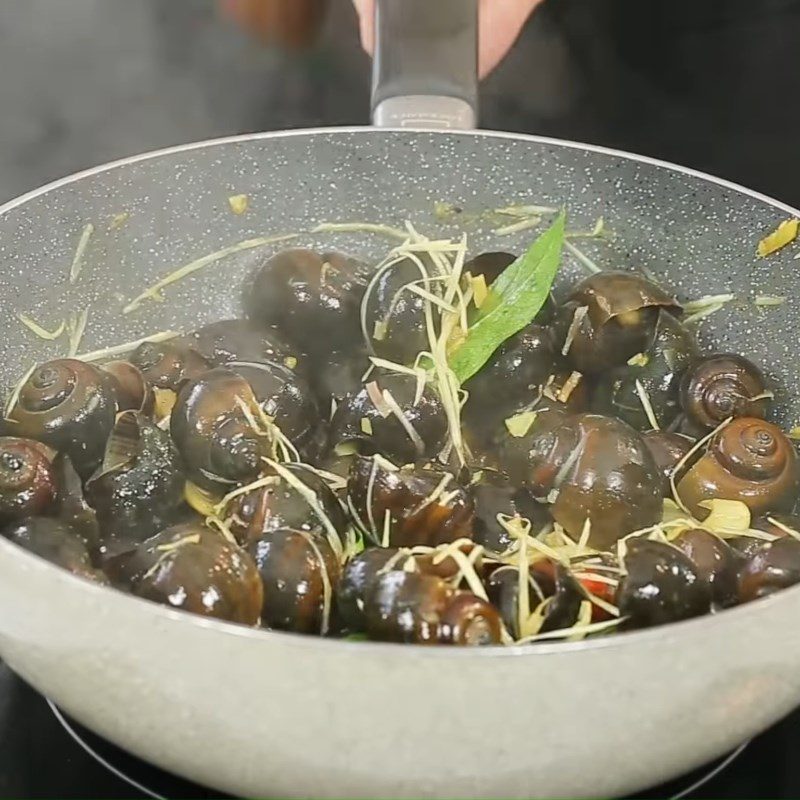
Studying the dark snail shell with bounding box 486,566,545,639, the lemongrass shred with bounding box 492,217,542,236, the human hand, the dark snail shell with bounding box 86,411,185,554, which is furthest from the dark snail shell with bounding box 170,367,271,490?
the human hand

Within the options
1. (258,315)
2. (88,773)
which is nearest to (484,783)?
(88,773)

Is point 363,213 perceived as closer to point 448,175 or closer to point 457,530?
point 448,175

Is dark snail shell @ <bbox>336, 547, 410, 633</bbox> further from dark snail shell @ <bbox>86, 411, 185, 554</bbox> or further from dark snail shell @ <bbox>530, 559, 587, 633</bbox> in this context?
dark snail shell @ <bbox>86, 411, 185, 554</bbox>

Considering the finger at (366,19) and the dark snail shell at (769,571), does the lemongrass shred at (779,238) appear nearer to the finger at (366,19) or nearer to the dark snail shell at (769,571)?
the dark snail shell at (769,571)

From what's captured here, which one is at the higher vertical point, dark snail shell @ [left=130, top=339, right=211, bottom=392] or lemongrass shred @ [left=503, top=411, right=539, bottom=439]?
dark snail shell @ [left=130, top=339, right=211, bottom=392]

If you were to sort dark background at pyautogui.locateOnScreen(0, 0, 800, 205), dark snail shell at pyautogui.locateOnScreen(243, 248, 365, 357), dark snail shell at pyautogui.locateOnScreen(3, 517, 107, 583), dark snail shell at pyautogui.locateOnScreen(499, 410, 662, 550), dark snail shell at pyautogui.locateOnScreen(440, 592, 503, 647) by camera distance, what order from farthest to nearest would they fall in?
1. dark background at pyautogui.locateOnScreen(0, 0, 800, 205)
2. dark snail shell at pyautogui.locateOnScreen(243, 248, 365, 357)
3. dark snail shell at pyautogui.locateOnScreen(499, 410, 662, 550)
4. dark snail shell at pyautogui.locateOnScreen(3, 517, 107, 583)
5. dark snail shell at pyautogui.locateOnScreen(440, 592, 503, 647)

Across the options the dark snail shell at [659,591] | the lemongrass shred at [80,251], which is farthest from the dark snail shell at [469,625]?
the lemongrass shred at [80,251]
